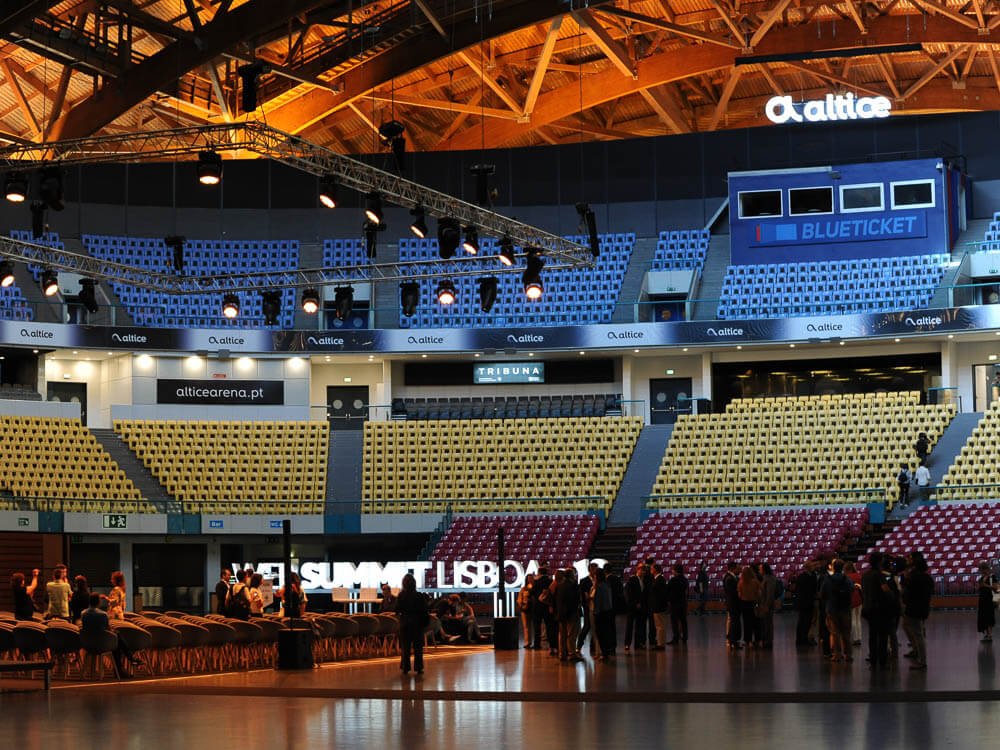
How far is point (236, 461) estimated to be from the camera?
43.1m

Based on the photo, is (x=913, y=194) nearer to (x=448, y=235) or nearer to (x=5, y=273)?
(x=448, y=235)

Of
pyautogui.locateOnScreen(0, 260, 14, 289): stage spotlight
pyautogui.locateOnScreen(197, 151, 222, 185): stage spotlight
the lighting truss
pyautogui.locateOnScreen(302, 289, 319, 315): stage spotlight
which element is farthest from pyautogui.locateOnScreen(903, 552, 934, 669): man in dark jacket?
pyautogui.locateOnScreen(0, 260, 14, 289): stage spotlight

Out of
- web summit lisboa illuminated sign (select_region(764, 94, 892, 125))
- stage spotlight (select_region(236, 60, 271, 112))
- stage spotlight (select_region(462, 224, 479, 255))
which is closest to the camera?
stage spotlight (select_region(236, 60, 271, 112))

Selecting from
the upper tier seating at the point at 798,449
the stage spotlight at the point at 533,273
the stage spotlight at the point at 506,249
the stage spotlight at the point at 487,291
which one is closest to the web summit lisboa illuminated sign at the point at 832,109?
the upper tier seating at the point at 798,449

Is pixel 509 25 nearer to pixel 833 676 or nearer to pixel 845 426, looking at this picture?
pixel 845 426

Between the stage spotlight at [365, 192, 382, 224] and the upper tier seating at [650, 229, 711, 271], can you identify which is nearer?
the stage spotlight at [365, 192, 382, 224]

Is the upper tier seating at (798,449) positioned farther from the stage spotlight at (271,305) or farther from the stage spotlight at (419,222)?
the stage spotlight at (419,222)

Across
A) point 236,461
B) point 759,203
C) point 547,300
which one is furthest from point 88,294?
point 759,203

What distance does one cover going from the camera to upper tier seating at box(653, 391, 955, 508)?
1567 inches

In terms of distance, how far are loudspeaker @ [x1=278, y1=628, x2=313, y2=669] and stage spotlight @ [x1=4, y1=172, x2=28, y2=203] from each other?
10415 millimetres

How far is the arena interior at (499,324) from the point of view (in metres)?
37.0

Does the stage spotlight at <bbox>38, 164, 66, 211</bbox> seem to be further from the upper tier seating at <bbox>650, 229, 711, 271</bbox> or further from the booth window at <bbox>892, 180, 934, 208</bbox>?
the booth window at <bbox>892, 180, 934, 208</bbox>

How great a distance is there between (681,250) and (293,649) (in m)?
28.4

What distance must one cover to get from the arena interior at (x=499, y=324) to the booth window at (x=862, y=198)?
0.10 meters
